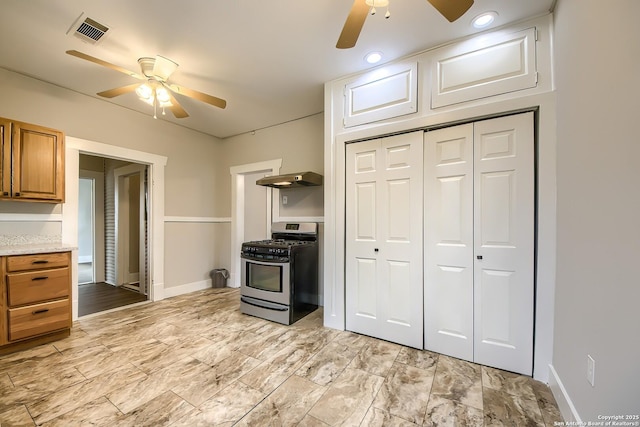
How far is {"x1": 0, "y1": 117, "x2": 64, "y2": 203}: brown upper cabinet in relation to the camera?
2.34 metres

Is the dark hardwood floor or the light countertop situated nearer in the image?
the light countertop

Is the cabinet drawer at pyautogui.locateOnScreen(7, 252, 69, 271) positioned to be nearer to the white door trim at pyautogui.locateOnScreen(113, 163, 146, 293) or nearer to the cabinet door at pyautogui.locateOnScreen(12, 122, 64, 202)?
the cabinet door at pyautogui.locateOnScreen(12, 122, 64, 202)

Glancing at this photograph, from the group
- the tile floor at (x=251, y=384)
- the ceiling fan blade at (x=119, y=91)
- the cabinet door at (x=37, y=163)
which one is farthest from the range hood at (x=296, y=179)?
the cabinet door at (x=37, y=163)

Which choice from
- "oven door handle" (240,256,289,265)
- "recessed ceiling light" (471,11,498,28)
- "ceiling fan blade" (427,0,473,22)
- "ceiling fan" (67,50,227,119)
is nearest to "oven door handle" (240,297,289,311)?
"oven door handle" (240,256,289,265)

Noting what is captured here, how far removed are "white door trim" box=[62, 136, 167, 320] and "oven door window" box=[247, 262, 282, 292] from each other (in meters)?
1.63

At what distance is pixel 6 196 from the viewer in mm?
2352

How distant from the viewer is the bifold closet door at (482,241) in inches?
74.3

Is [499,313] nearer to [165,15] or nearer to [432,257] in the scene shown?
[432,257]

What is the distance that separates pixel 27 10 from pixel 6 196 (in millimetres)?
1646

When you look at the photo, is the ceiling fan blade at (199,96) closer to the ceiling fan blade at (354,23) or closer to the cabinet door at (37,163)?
the ceiling fan blade at (354,23)

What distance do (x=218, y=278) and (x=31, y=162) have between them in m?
2.74

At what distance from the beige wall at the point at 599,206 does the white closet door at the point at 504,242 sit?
189mm

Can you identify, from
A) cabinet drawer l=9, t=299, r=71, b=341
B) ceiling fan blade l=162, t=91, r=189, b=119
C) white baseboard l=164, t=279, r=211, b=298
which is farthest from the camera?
white baseboard l=164, t=279, r=211, b=298

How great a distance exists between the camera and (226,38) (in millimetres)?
2121
